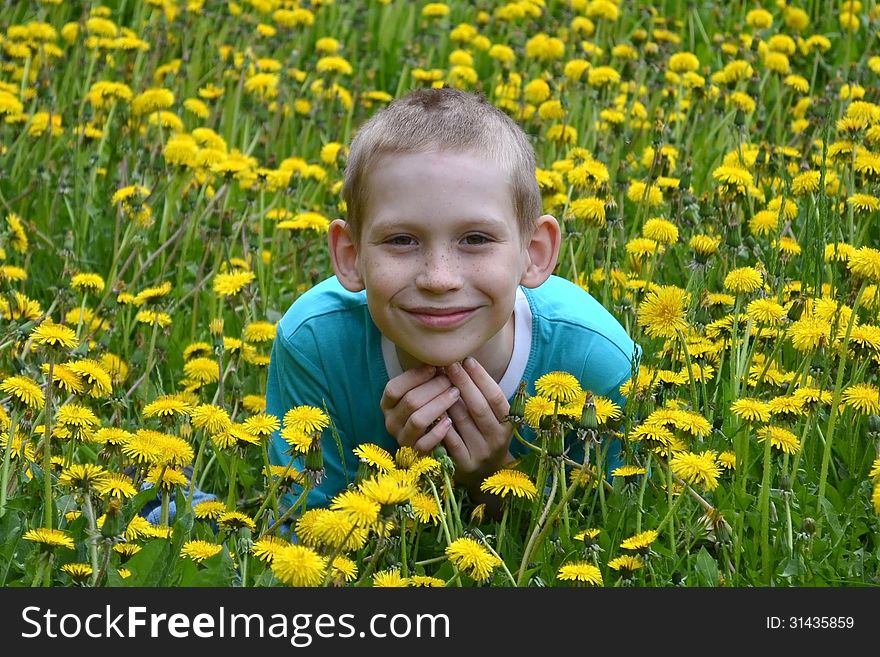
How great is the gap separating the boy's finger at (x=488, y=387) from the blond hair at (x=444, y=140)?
0.23 meters

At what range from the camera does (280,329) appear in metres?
2.55

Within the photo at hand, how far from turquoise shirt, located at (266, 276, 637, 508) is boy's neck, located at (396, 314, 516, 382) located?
0.04 meters

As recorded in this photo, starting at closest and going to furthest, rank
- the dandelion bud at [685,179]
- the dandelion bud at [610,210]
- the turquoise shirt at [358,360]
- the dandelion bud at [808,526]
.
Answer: the dandelion bud at [808,526], the turquoise shirt at [358,360], the dandelion bud at [610,210], the dandelion bud at [685,179]

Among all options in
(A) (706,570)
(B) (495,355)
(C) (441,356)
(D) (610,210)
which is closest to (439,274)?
(C) (441,356)

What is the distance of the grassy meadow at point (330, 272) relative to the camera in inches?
79.3

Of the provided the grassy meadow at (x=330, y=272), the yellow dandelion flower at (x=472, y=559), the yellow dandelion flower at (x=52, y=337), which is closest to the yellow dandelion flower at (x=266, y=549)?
the grassy meadow at (x=330, y=272)

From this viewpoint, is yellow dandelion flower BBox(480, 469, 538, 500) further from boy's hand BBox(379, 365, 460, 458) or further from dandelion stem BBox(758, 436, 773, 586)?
dandelion stem BBox(758, 436, 773, 586)

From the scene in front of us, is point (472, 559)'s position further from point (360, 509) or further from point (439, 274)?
point (439, 274)

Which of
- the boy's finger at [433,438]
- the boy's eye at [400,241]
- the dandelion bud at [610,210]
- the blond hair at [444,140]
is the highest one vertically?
the blond hair at [444,140]

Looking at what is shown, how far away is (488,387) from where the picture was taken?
2322mm

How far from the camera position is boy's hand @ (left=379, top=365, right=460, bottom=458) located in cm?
226

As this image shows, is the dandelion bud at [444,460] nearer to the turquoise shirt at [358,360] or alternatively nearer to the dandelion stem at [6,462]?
the turquoise shirt at [358,360]

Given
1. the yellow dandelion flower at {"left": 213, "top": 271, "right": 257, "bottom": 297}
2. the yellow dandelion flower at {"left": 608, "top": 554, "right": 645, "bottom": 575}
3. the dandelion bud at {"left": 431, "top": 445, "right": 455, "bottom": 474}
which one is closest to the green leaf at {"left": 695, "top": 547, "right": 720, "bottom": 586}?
the yellow dandelion flower at {"left": 608, "top": 554, "right": 645, "bottom": 575}
